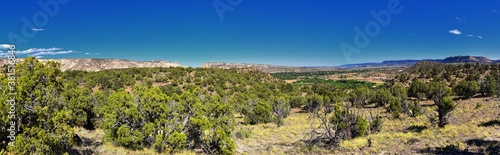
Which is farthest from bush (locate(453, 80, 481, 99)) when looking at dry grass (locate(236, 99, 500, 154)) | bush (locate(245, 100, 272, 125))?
bush (locate(245, 100, 272, 125))

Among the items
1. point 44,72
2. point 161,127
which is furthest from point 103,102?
point 44,72

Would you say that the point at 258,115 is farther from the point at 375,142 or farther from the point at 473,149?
the point at 473,149

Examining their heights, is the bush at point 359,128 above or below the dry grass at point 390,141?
above

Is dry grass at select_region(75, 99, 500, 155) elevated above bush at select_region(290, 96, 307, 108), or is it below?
above

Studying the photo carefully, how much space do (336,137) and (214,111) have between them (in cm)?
706

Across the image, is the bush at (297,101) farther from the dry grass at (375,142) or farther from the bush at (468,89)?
the dry grass at (375,142)

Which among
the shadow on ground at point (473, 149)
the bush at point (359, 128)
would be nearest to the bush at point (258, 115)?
the bush at point (359, 128)

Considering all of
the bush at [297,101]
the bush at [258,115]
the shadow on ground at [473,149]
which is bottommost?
the bush at [297,101]

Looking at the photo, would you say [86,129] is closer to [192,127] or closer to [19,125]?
[192,127]

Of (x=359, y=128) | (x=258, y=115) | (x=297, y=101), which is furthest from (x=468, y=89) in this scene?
(x=359, y=128)

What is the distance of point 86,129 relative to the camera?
74.6ft

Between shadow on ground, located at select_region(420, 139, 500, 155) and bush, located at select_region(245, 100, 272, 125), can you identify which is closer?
shadow on ground, located at select_region(420, 139, 500, 155)

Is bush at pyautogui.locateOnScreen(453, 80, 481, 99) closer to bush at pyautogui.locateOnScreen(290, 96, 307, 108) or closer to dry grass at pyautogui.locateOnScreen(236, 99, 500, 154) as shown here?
bush at pyautogui.locateOnScreen(290, 96, 307, 108)

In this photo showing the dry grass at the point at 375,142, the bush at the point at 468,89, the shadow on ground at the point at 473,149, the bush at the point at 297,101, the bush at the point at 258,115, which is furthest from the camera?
the bush at the point at 297,101
